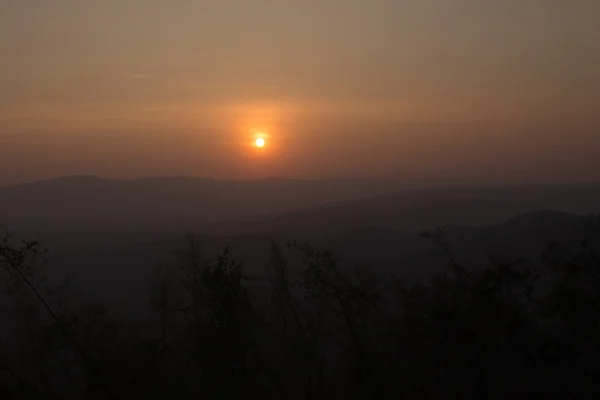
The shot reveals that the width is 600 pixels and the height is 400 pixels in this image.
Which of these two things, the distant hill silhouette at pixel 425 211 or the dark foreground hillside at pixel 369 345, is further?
the distant hill silhouette at pixel 425 211

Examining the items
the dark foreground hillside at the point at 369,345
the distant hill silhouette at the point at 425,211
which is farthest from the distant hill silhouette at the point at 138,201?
the dark foreground hillside at the point at 369,345

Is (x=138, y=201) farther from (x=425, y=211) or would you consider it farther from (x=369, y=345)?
(x=369, y=345)

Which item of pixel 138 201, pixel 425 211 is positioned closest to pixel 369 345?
pixel 425 211

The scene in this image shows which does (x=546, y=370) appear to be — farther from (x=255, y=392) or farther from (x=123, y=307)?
(x=123, y=307)

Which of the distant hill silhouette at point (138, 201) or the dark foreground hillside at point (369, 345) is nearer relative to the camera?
the dark foreground hillside at point (369, 345)

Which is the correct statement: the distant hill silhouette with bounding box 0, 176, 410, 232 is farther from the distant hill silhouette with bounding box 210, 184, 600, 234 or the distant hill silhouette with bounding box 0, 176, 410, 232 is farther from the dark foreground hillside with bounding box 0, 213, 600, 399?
the dark foreground hillside with bounding box 0, 213, 600, 399

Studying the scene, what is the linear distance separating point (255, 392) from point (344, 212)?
8489cm

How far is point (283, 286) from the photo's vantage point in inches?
681

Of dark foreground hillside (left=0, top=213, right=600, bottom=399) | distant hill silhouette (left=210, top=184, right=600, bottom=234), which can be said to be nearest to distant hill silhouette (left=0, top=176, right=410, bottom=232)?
distant hill silhouette (left=210, top=184, right=600, bottom=234)

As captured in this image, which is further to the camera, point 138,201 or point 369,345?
point 138,201

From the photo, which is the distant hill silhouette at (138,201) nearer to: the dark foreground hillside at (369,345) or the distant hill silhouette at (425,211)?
the distant hill silhouette at (425,211)

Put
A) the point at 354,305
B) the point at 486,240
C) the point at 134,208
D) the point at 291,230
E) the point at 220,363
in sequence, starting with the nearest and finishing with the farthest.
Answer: the point at 220,363 → the point at 354,305 → the point at 486,240 → the point at 291,230 → the point at 134,208

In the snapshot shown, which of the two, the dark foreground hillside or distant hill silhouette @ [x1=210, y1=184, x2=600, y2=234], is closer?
the dark foreground hillside

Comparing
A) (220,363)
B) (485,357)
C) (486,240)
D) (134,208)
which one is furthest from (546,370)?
(134,208)
